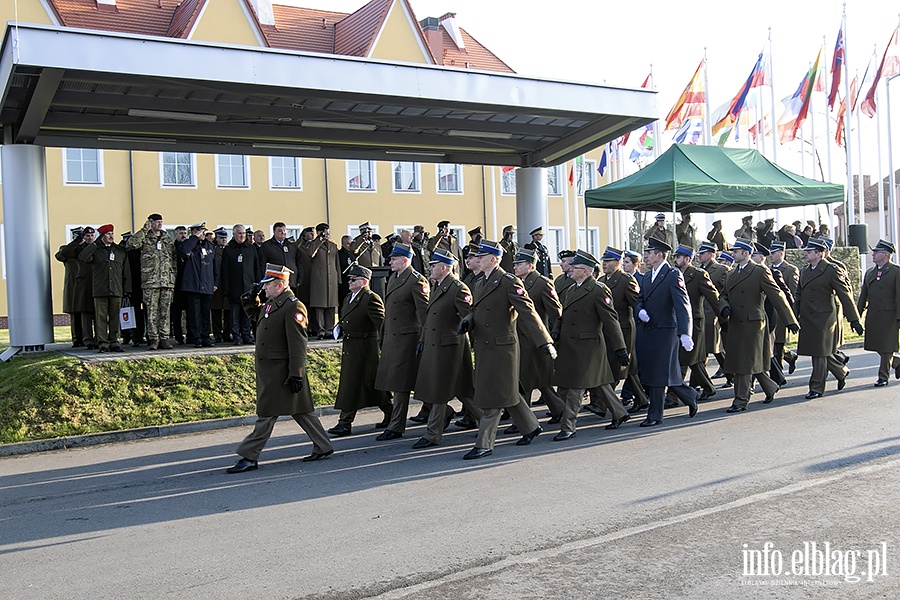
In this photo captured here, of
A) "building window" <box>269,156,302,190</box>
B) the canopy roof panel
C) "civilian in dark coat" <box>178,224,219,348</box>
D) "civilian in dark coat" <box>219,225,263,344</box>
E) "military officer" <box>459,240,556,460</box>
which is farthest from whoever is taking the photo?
"building window" <box>269,156,302,190</box>

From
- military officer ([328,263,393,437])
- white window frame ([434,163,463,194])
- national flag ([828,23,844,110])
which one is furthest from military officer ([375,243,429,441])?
white window frame ([434,163,463,194])

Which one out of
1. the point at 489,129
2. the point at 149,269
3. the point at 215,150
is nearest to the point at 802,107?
the point at 489,129

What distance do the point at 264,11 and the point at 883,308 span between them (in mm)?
29352

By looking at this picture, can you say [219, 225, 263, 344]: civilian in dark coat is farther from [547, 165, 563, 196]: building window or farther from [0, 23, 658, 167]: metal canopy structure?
[547, 165, 563, 196]: building window

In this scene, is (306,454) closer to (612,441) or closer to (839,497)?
(612,441)

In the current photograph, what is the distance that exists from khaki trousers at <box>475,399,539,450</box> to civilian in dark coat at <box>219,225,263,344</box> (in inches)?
270

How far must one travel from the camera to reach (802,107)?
27578 millimetres

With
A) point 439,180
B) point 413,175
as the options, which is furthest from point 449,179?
point 413,175

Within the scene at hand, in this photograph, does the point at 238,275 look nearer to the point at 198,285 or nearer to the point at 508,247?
the point at 198,285

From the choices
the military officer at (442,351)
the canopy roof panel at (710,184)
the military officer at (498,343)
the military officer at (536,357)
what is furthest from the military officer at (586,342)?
the canopy roof panel at (710,184)

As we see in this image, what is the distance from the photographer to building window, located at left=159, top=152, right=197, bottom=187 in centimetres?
3095

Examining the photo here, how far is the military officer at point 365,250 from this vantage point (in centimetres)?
1588

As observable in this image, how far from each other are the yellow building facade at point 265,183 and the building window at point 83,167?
3 cm

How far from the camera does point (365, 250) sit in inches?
627
